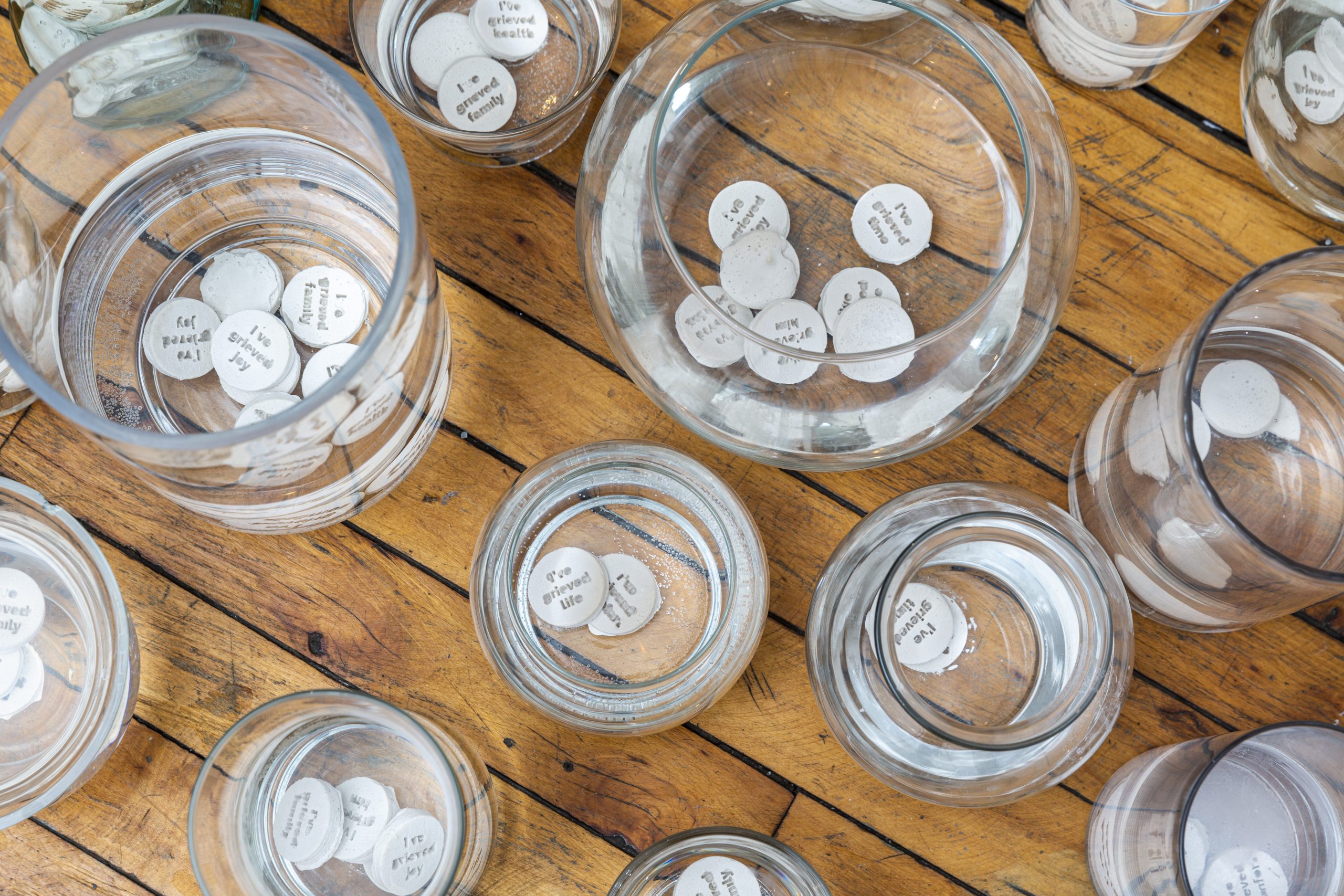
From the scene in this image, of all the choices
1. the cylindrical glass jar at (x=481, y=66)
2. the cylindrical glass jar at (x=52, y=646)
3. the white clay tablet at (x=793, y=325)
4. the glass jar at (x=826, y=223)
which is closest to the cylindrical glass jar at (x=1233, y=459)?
the glass jar at (x=826, y=223)

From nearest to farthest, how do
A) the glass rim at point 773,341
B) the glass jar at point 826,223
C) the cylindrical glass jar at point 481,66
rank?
the glass rim at point 773,341, the glass jar at point 826,223, the cylindrical glass jar at point 481,66

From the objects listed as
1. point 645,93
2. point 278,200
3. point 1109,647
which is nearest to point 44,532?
point 278,200

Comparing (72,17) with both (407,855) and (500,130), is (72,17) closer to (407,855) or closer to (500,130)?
(500,130)

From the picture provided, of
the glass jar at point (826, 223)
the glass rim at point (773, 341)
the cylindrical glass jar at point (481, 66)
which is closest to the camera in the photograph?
the glass rim at point (773, 341)

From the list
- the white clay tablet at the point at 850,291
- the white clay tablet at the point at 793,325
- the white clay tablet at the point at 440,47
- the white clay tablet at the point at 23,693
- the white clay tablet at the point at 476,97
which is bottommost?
the white clay tablet at the point at 23,693

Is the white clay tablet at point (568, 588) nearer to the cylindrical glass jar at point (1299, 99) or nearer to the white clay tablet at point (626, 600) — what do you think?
the white clay tablet at point (626, 600)

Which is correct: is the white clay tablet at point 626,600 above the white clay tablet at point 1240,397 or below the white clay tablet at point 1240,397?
below

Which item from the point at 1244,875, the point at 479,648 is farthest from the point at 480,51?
the point at 1244,875

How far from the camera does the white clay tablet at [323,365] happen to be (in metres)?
0.70

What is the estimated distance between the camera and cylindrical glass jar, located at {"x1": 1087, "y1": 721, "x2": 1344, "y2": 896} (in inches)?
26.7

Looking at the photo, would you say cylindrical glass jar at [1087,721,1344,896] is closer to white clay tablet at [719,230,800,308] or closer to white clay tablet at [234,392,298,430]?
white clay tablet at [719,230,800,308]

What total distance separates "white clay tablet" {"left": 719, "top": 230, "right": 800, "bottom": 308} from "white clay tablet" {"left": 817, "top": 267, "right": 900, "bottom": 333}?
30 millimetres

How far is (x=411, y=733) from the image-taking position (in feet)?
2.22

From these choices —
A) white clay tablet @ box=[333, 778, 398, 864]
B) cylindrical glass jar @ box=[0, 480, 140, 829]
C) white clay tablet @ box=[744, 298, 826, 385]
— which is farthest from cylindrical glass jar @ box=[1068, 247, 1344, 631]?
cylindrical glass jar @ box=[0, 480, 140, 829]
